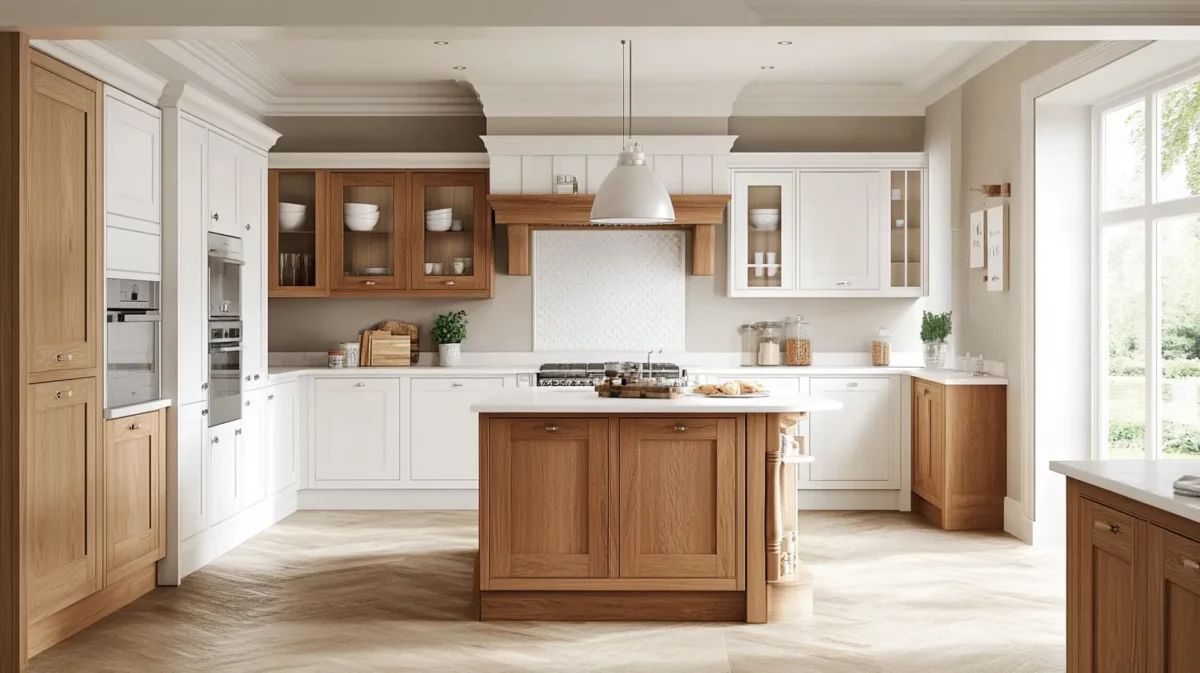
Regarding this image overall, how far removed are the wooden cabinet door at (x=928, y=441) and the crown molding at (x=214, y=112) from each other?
423 cm

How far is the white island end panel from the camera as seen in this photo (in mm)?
7027

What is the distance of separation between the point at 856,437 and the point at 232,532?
3831 millimetres

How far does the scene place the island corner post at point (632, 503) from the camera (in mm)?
4117

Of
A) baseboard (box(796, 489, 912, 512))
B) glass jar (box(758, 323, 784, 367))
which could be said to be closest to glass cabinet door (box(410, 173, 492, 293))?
glass jar (box(758, 323, 784, 367))

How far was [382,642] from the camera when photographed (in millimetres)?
3885

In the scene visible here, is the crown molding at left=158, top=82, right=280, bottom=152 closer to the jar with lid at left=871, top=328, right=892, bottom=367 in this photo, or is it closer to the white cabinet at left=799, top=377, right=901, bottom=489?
the white cabinet at left=799, top=377, right=901, bottom=489

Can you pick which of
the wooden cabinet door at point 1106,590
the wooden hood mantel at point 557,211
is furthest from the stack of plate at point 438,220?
the wooden cabinet door at point 1106,590

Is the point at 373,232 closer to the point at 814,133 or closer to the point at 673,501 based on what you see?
the point at 814,133

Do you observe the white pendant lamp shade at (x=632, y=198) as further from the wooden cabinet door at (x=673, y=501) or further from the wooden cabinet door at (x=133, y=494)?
the wooden cabinet door at (x=133, y=494)

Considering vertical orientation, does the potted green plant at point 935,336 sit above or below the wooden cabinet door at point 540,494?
above

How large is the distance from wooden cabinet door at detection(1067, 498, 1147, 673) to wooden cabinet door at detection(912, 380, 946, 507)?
3.07 m

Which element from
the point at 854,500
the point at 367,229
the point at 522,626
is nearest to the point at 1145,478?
the point at 522,626

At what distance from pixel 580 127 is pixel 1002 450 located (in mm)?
3354

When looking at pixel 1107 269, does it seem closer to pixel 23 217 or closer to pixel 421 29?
pixel 421 29
